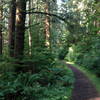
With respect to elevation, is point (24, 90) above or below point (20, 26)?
below

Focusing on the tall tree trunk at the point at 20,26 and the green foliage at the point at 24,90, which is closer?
the green foliage at the point at 24,90

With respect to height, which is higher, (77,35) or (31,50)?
(77,35)

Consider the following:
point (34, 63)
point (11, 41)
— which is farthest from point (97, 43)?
point (11, 41)

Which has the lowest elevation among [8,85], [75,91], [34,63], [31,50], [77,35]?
[75,91]

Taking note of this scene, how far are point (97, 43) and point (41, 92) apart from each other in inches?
252

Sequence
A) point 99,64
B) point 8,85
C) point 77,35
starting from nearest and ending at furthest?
point 8,85 → point 77,35 → point 99,64

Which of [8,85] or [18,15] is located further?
[18,15]

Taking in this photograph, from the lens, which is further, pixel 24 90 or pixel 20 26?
pixel 20 26

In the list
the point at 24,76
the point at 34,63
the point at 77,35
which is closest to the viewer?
the point at 24,76

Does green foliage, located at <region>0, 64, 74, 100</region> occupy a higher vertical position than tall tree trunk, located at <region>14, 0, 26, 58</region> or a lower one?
lower

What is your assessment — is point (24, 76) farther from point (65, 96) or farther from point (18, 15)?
point (18, 15)

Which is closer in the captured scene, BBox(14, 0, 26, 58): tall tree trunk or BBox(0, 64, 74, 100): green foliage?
BBox(0, 64, 74, 100): green foliage

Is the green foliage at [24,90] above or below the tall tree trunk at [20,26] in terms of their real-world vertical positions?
below

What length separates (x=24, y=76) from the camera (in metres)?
8.71
